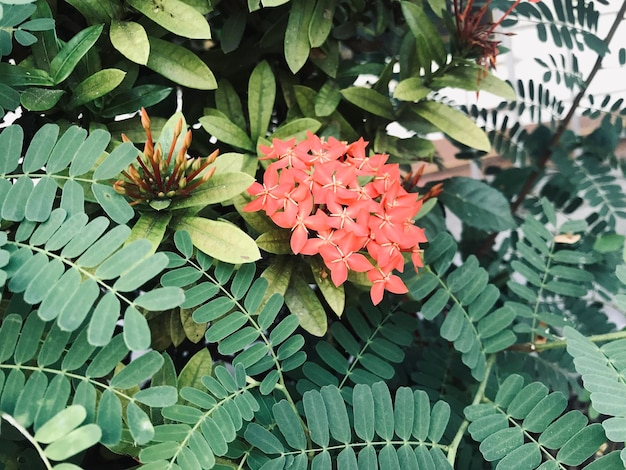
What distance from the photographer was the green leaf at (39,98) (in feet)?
2.16

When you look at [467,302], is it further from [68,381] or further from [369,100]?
[68,381]

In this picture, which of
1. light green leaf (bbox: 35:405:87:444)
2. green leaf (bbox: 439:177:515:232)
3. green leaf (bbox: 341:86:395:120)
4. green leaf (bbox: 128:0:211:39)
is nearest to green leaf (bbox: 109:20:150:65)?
green leaf (bbox: 128:0:211:39)

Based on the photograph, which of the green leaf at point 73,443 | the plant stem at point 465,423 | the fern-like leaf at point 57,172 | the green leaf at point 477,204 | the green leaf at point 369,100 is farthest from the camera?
the green leaf at point 477,204

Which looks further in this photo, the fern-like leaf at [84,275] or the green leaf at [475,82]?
the green leaf at [475,82]

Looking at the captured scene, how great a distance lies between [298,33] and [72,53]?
29cm

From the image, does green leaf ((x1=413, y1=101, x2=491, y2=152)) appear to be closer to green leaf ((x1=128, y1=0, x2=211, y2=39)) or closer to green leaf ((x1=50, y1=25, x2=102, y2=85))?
green leaf ((x1=128, y1=0, x2=211, y2=39))

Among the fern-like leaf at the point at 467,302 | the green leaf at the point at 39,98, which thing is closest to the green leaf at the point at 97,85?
the green leaf at the point at 39,98

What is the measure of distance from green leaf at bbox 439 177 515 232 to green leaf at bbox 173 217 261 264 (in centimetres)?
47

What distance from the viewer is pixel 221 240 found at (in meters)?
0.64

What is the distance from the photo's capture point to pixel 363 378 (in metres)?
0.79

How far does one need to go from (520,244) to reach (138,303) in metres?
0.62

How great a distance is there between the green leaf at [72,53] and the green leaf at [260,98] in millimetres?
218

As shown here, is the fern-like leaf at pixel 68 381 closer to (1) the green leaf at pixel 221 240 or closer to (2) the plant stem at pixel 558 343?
(1) the green leaf at pixel 221 240

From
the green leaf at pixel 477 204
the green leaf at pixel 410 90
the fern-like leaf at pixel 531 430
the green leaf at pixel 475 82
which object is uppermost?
the green leaf at pixel 475 82
